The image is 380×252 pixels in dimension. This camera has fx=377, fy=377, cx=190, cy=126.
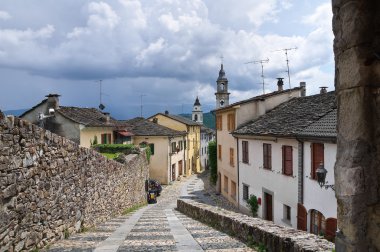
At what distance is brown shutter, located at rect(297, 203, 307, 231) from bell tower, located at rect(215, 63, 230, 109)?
54.2 metres

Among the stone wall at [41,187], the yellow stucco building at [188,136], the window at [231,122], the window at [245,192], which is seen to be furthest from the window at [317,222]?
the yellow stucco building at [188,136]

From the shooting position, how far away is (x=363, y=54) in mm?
3426

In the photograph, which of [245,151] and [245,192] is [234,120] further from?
[245,192]

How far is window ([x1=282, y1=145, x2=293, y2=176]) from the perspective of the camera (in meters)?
18.0

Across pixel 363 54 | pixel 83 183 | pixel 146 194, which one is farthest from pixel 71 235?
pixel 146 194

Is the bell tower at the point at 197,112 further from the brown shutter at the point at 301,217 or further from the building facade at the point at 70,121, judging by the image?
the brown shutter at the point at 301,217

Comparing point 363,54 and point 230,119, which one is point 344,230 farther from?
point 230,119

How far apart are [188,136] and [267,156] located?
3784cm

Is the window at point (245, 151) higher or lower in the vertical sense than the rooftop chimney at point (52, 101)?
lower

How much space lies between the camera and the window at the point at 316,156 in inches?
598

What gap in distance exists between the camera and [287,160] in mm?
18406

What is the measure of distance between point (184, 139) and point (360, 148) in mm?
50470

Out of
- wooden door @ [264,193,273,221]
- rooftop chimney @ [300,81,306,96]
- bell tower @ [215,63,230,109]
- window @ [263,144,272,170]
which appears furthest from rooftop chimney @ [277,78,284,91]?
bell tower @ [215,63,230,109]

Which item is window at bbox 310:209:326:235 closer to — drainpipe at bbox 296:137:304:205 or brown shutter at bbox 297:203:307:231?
brown shutter at bbox 297:203:307:231
